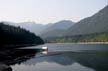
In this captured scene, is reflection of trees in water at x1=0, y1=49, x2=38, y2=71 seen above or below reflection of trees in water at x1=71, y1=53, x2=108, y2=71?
above

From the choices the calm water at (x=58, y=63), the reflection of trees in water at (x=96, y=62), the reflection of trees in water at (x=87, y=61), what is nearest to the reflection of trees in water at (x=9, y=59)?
the calm water at (x=58, y=63)

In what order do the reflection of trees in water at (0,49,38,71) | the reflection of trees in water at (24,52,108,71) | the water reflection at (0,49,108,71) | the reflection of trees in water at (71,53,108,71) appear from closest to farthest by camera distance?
the reflection of trees in water at (0,49,38,71), the reflection of trees in water at (71,53,108,71), the water reflection at (0,49,108,71), the reflection of trees in water at (24,52,108,71)

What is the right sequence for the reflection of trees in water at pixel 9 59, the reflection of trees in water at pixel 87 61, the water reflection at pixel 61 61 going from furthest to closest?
1. the reflection of trees in water at pixel 87 61
2. the water reflection at pixel 61 61
3. the reflection of trees in water at pixel 9 59

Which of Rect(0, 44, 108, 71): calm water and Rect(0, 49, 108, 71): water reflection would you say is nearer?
Rect(0, 44, 108, 71): calm water

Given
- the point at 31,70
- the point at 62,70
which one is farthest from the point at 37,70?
the point at 62,70

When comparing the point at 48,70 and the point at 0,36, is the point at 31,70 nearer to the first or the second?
the point at 48,70

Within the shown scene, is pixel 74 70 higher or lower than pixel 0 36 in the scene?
lower

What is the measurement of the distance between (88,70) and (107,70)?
509 cm

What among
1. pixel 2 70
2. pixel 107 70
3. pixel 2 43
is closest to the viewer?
pixel 2 70

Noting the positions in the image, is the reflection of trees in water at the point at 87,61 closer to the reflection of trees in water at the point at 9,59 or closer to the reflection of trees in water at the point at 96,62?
the reflection of trees in water at the point at 96,62

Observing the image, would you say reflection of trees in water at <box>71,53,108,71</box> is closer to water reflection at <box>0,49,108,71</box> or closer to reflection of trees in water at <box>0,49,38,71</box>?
water reflection at <box>0,49,108,71</box>

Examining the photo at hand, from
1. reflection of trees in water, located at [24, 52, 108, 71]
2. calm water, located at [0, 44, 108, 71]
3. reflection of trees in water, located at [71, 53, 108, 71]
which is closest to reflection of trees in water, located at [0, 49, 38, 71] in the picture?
calm water, located at [0, 44, 108, 71]

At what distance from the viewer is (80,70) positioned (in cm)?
6112

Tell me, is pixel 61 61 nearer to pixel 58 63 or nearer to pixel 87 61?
pixel 58 63
